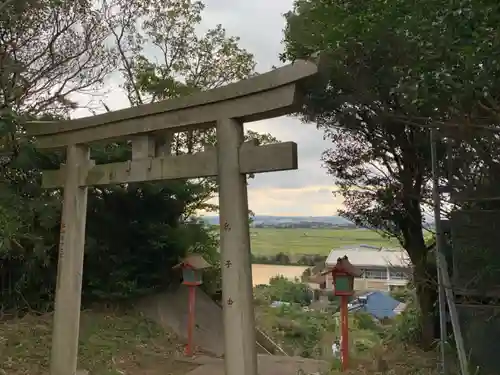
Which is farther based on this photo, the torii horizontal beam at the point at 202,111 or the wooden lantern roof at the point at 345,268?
the wooden lantern roof at the point at 345,268

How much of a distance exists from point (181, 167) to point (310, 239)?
20.5 ft

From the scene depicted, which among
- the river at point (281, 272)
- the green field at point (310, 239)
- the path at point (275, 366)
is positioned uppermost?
the green field at point (310, 239)

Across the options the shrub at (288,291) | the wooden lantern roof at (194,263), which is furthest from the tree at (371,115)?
the shrub at (288,291)

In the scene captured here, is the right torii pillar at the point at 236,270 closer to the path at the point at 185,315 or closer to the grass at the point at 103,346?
the grass at the point at 103,346

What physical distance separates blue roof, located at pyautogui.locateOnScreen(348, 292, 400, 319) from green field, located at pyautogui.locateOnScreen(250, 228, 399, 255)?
2.42 m

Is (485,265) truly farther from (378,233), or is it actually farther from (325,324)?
(325,324)

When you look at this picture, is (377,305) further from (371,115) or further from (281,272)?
(371,115)

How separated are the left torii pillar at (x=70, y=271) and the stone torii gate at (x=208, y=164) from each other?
10mm

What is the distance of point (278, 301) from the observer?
14.8 meters

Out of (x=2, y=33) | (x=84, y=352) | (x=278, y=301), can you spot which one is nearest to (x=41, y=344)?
(x=84, y=352)

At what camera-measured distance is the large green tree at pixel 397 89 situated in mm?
3072

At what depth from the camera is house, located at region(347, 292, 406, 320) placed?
11922mm

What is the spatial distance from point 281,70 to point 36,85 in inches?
204

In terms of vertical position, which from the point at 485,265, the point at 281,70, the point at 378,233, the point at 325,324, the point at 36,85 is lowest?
the point at 325,324
